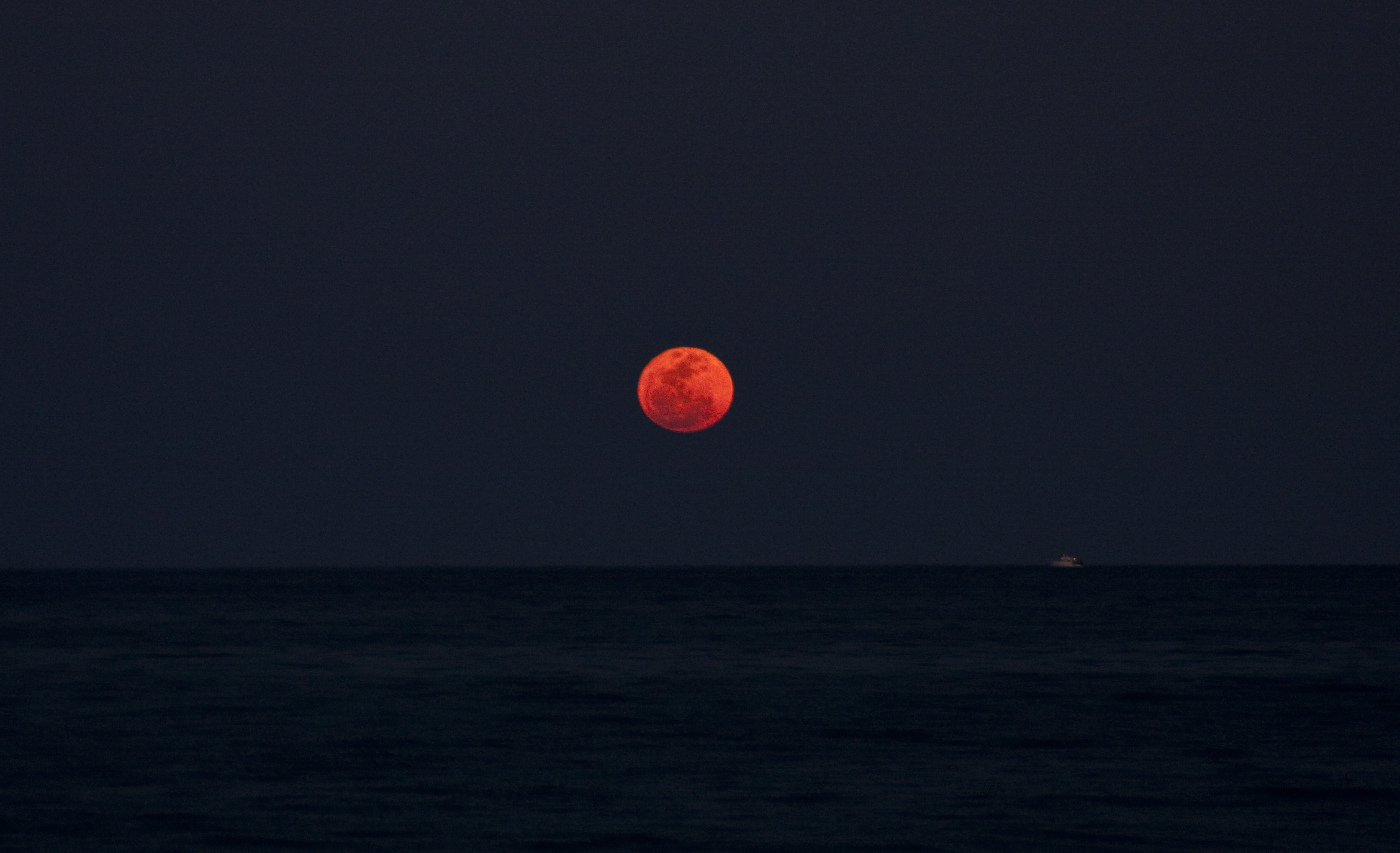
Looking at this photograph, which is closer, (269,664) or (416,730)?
(416,730)

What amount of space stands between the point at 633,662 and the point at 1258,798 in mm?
33003

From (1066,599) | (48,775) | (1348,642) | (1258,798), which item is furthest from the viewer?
(1066,599)

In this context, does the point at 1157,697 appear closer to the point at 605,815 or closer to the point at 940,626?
the point at 605,815

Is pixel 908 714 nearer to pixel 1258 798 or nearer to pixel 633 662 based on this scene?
pixel 1258 798

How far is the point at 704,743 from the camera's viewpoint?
32562 mm

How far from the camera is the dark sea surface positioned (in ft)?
75.0

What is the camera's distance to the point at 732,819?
23641mm

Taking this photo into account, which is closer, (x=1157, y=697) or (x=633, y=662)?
(x=1157, y=697)

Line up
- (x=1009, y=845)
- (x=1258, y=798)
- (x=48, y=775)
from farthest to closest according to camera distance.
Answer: (x=48, y=775)
(x=1258, y=798)
(x=1009, y=845)

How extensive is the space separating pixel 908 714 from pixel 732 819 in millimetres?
15078

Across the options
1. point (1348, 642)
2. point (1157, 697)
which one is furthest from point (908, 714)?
point (1348, 642)

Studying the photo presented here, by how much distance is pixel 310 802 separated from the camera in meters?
25.1

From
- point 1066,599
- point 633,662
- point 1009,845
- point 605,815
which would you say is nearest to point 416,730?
point 605,815

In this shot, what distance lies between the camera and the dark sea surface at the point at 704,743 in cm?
2288
